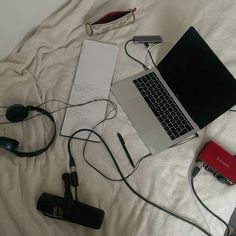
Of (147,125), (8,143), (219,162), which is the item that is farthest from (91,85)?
(219,162)

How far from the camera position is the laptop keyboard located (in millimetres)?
1080

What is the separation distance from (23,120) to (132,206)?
460mm

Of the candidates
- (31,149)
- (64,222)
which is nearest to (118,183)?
(64,222)

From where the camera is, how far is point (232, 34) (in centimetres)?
133

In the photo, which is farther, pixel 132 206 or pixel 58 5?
pixel 58 5

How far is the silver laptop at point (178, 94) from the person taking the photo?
1.01 metres

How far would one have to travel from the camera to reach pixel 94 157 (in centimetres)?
103

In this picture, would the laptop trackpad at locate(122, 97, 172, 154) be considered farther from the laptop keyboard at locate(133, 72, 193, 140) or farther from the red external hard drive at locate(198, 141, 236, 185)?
the red external hard drive at locate(198, 141, 236, 185)

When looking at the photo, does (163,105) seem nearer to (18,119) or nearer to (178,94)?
(178,94)

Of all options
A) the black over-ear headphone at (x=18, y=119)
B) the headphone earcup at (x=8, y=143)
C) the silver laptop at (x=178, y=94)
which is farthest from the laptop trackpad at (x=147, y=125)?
the headphone earcup at (x=8, y=143)

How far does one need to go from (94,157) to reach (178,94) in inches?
14.9

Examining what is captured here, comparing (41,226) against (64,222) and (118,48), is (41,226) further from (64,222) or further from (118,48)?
(118,48)

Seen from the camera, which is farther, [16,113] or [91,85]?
[91,85]

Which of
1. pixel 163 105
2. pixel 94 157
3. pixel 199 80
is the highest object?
pixel 199 80
